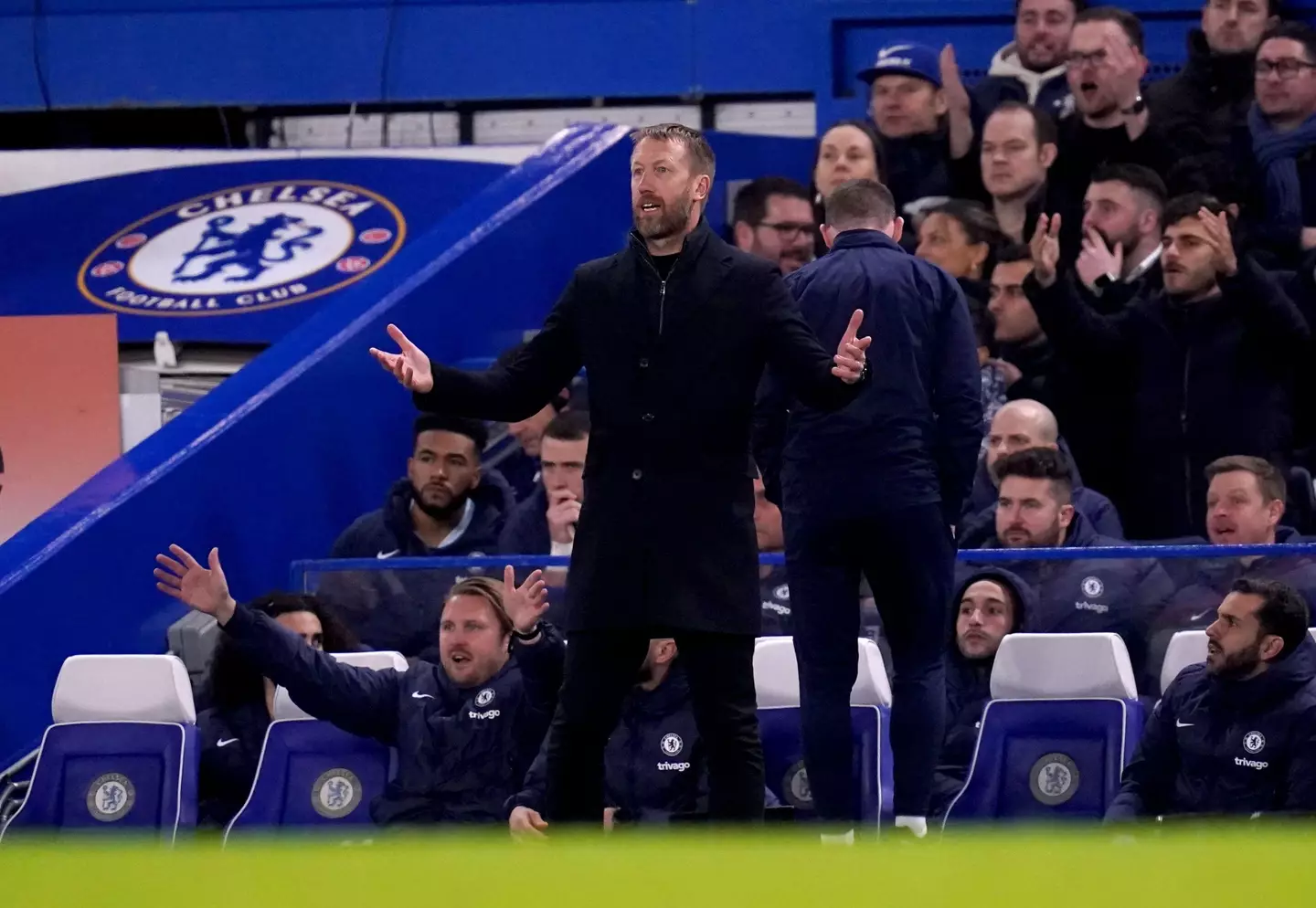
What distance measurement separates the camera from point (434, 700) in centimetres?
612

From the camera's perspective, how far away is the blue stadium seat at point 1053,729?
5871mm

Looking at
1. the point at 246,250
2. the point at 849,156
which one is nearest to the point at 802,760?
the point at 849,156

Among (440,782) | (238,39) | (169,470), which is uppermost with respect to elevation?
(238,39)

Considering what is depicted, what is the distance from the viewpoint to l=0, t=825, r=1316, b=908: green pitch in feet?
6.82

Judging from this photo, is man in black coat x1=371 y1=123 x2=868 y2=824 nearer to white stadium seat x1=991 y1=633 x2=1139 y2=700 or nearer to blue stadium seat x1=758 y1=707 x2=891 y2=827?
blue stadium seat x1=758 y1=707 x2=891 y2=827

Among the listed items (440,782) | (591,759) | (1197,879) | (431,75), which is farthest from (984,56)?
(1197,879)

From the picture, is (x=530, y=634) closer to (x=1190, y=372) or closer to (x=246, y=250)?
(x=1190, y=372)

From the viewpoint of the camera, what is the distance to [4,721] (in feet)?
21.4

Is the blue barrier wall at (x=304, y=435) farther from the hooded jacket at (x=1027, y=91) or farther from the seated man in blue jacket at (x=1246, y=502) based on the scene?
the seated man in blue jacket at (x=1246, y=502)

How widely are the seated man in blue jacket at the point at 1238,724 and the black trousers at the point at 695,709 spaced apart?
1325mm

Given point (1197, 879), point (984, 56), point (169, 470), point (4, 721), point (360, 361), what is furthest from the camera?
point (984, 56)

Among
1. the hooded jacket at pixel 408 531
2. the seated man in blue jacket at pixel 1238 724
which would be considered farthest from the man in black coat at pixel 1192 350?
the hooded jacket at pixel 408 531

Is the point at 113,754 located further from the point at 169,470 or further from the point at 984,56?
the point at 984,56

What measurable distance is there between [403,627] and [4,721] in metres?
1.16
